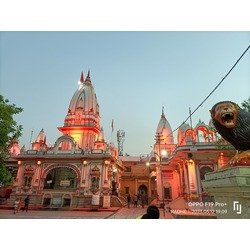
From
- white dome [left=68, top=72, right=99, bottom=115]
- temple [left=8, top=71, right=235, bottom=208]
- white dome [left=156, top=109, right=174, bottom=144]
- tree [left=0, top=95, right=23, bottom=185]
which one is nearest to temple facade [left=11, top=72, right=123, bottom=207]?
temple [left=8, top=71, right=235, bottom=208]

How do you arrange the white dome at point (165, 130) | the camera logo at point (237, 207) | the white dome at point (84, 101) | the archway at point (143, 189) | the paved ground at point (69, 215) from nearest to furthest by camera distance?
the camera logo at point (237, 207) < the paved ground at point (69, 215) < the white dome at point (165, 130) < the white dome at point (84, 101) < the archway at point (143, 189)

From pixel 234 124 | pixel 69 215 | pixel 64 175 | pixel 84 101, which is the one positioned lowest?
pixel 69 215

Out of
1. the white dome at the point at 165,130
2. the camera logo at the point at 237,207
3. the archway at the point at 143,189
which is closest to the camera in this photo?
the camera logo at the point at 237,207

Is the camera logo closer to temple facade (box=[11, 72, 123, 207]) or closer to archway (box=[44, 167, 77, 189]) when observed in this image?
temple facade (box=[11, 72, 123, 207])

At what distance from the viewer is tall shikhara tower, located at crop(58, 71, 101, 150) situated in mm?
27522

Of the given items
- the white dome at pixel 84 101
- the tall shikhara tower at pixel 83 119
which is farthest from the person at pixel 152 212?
the white dome at pixel 84 101

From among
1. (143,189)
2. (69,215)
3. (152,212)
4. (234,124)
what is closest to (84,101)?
(143,189)

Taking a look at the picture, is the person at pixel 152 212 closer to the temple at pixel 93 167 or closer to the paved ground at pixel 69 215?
the paved ground at pixel 69 215

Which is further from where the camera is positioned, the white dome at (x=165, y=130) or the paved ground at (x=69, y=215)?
the white dome at (x=165, y=130)

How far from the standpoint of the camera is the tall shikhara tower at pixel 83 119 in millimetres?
27522

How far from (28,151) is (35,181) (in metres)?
3.30

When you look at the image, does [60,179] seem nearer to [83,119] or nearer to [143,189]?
[83,119]

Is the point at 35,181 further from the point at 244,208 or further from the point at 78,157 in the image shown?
the point at 244,208

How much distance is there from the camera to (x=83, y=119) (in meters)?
28.5
